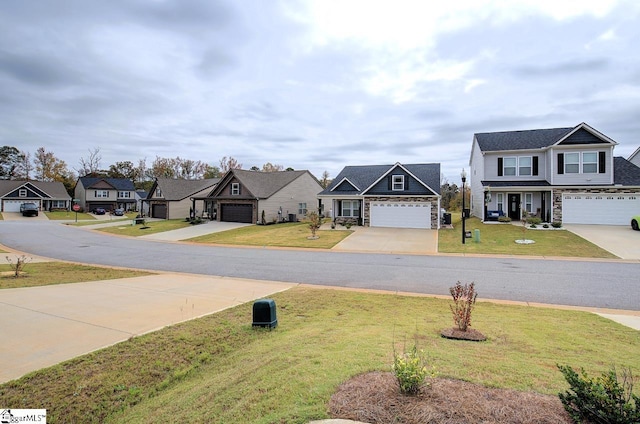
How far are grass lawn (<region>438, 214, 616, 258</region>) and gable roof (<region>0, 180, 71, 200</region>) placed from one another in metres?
69.7

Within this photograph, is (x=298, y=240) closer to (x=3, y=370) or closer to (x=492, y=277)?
(x=492, y=277)

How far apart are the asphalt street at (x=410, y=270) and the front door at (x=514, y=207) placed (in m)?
14.8

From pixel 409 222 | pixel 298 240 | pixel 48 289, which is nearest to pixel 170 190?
pixel 298 240

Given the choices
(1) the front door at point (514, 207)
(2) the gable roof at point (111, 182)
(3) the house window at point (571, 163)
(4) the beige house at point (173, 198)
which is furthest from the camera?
(2) the gable roof at point (111, 182)

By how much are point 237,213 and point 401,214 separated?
1773 centimetres

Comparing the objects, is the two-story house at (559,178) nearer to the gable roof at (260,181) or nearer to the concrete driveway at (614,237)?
the concrete driveway at (614,237)

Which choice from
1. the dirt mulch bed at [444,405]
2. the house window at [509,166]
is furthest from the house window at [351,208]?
the dirt mulch bed at [444,405]

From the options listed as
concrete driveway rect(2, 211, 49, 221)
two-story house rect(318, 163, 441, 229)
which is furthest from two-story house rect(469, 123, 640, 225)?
concrete driveway rect(2, 211, 49, 221)

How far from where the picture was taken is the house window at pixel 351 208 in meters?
32.9

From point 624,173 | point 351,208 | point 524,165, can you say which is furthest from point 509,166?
point 351,208

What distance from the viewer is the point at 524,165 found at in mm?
29672

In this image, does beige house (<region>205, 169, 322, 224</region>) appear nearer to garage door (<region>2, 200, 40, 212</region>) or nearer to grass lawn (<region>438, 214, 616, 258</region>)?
grass lawn (<region>438, 214, 616, 258</region>)

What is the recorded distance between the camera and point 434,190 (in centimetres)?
2966

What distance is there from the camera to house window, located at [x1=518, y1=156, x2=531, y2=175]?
2953 centimetres
